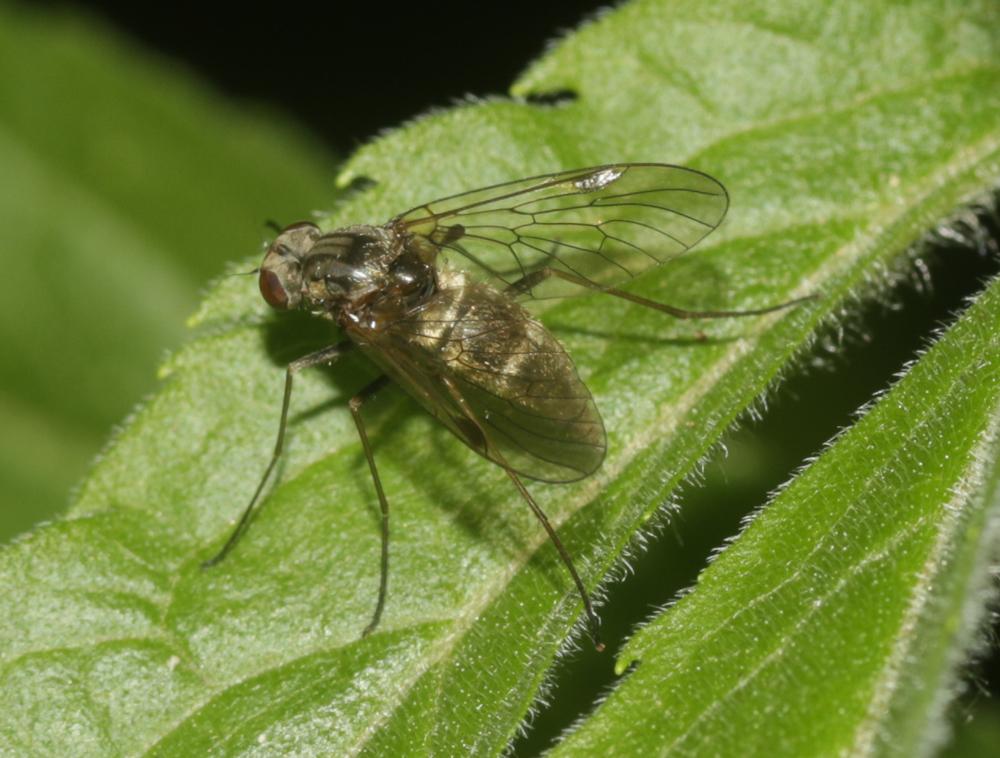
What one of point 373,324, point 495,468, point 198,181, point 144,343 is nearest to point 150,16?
point 198,181

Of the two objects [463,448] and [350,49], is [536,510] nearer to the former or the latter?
[463,448]

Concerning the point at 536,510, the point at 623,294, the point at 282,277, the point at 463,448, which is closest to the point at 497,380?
the point at 463,448

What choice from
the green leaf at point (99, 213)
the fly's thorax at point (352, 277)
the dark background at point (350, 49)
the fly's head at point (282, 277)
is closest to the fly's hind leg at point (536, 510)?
the fly's thorax at point (352, 277)

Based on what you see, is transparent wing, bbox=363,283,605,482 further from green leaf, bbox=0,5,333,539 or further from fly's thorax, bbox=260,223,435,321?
green leaf, bbox=0,5,333,539

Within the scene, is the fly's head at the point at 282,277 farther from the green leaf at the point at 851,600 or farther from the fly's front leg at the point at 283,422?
the green leaf at the point at 851,600

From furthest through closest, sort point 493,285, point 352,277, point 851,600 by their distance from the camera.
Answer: point 493,285 → point 352,277 → point 851,600

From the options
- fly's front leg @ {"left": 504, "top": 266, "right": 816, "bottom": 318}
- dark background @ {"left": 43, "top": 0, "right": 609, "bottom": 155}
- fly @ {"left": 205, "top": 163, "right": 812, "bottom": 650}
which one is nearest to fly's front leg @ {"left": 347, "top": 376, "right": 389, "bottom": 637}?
fly @ {"left": 205, "top": 163, "right": 812, "bottom": 650}
